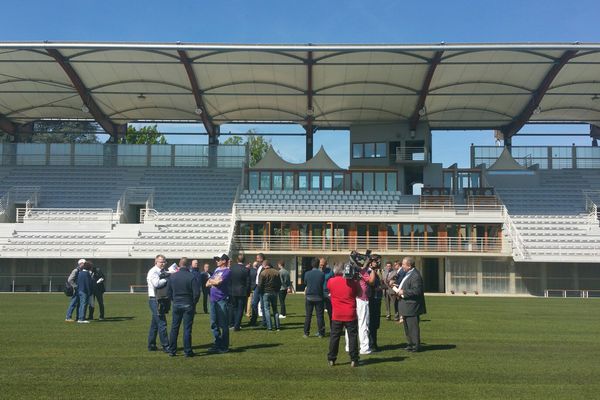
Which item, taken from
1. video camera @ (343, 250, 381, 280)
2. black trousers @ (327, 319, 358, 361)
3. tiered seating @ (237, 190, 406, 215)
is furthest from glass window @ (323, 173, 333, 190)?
black trousers @ (327, 319, 358, 361)

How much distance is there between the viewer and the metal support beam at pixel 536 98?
111 feet

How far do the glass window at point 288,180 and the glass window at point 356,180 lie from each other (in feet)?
13.8

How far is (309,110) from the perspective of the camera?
1670 inches

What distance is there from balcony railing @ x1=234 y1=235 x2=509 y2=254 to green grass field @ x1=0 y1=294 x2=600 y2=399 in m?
21.6

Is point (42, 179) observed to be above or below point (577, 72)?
below

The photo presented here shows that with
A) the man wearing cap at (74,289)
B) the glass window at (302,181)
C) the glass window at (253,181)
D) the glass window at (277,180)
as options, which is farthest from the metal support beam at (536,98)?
the man wearing cap at (74,289)

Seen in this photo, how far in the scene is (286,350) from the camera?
11.6 m

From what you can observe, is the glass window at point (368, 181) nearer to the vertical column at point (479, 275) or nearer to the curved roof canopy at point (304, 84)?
the curved roof canopy at point (304, 84)

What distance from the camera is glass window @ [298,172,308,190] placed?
43.0 metres

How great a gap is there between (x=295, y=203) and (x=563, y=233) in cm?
1631

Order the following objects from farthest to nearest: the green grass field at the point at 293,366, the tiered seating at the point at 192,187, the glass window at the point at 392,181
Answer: the glass window at the point at 392,181
the tiered seating at the point at 192,187
the green grass field at the point at 293,366

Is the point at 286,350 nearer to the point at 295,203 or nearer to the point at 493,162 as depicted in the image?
the point at 295,203

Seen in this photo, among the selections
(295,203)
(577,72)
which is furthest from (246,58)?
(577,72)

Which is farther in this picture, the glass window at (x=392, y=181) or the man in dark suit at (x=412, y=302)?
the glass window at (x=392, y=181)
